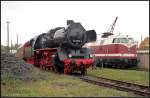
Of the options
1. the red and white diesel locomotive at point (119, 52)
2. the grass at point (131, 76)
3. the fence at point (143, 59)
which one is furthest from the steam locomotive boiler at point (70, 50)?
the fence at point (143, 59)

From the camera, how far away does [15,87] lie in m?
15.5

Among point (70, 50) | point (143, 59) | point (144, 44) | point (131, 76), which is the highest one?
point (144, 44)

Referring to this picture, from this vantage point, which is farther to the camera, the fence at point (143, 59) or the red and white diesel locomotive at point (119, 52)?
the fence at point (143, 59)

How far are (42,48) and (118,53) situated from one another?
8304 millimetres

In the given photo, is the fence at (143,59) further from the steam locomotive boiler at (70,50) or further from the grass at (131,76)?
the steam locomotive boiler at (70,50)

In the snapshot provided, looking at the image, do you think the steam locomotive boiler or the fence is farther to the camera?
the fence

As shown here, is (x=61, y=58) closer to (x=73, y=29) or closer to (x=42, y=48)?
(x=73, y=29)

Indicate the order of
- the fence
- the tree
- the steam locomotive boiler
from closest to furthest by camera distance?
the steam locomotive boiler
the fence
the tree

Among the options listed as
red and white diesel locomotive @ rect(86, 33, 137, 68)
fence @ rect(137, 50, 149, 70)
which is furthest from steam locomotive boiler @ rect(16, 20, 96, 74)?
fence @ rect(137, 50, 149, 70)

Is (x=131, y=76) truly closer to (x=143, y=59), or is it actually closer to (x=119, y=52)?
(x=119, y=52)

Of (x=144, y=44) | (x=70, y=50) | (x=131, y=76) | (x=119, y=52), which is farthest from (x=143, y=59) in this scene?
(x=144, y=44)

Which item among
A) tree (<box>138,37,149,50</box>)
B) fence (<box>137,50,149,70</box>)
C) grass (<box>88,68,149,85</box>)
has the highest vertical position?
tree (<box>138,37,149,50</box>)

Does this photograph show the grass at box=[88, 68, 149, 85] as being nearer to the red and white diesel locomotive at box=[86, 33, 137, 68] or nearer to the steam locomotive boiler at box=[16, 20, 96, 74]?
the steam locomotive boiler at box=[16, 20, 96, 74]

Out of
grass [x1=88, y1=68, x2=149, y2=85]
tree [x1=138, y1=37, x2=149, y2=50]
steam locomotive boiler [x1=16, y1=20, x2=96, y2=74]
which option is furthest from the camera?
tree [x1=138, y1=37, x2=149, y2=50]
